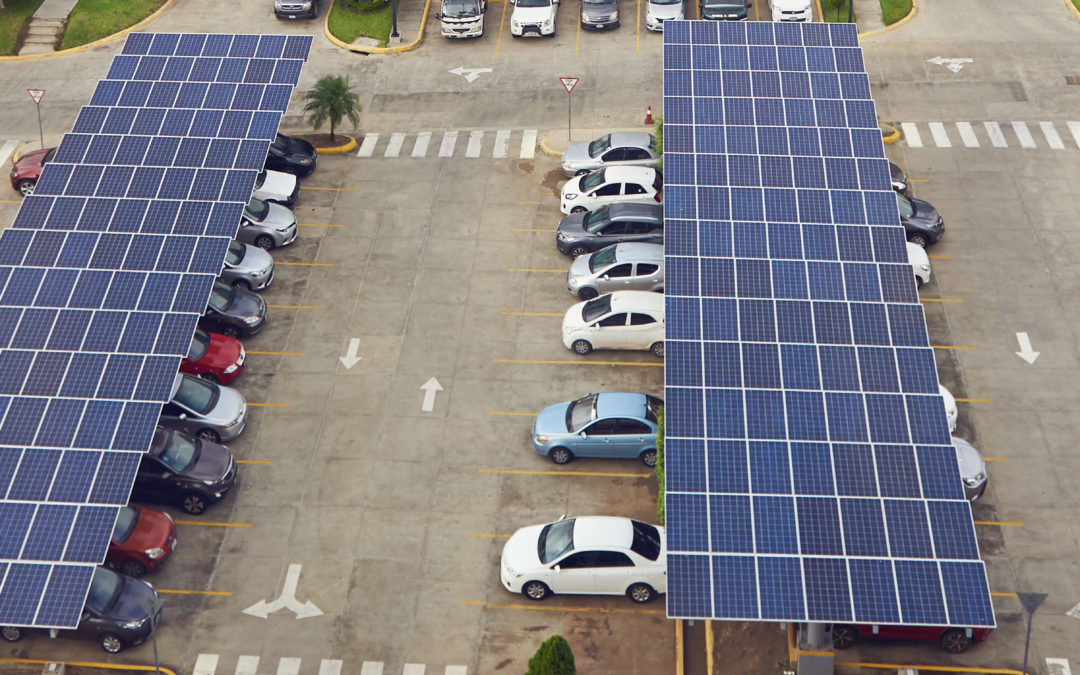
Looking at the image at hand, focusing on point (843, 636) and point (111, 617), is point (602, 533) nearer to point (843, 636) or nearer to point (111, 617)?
point (843, 636)

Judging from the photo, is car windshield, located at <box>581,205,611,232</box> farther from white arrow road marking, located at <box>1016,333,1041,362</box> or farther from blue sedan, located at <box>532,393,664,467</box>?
white arrow road marking, located at <box>1016,333,1041,362</box>

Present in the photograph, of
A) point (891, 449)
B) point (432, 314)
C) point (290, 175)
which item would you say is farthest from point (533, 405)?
point (290, 175)

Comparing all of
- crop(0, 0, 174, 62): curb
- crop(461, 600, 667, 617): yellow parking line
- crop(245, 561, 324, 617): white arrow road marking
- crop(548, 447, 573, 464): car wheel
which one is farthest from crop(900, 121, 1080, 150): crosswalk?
crop(0, 0, 174, 62): curb

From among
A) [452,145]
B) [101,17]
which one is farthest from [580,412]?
[101,17]

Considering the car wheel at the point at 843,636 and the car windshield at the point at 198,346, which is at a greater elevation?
the car windshield at the point at 198,346

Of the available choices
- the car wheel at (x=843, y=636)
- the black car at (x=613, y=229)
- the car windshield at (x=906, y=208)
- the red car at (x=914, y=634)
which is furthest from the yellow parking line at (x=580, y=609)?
the car windshield at (x=906, y=208)

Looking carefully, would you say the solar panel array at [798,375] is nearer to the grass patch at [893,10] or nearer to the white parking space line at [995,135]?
the white parking space line at [995,135]
